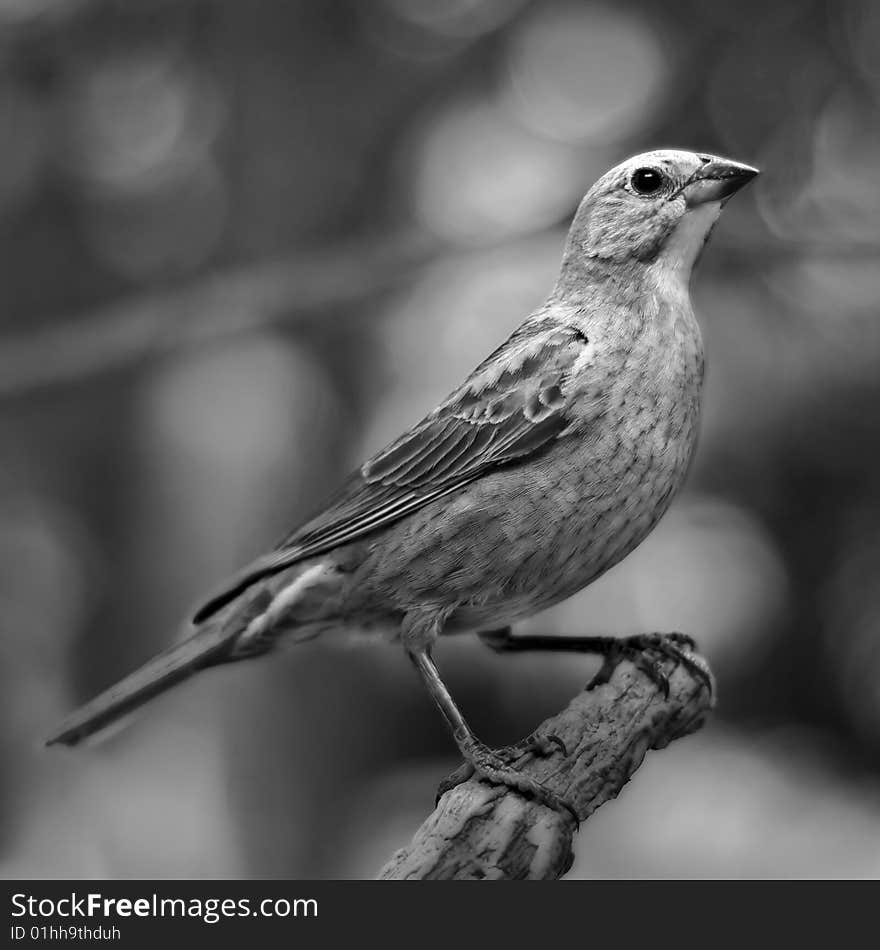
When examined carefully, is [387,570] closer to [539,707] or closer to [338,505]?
[338,505]

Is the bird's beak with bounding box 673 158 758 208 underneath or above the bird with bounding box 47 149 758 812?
above

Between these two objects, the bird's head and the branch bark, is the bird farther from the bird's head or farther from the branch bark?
the branch bark

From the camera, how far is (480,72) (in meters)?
10.3

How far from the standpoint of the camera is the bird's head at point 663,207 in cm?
473

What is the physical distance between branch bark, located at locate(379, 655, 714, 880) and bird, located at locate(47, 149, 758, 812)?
163mm

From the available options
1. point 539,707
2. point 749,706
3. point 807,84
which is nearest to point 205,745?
point 539,707

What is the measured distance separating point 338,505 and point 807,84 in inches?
217

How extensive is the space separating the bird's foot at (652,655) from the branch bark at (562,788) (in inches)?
0.6

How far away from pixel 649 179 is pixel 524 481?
115 cm

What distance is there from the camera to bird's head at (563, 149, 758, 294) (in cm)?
473

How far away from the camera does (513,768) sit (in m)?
4.37

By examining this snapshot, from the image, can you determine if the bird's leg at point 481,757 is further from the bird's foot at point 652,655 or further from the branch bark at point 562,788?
the bird's foot at point 652,655

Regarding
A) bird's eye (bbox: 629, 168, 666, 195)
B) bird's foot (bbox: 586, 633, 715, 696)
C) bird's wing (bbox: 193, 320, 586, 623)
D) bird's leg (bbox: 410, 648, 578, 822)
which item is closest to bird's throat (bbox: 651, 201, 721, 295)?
bird's eye (bbox: 629, 168, 666, 195)

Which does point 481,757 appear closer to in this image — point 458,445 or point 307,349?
point 458,445
